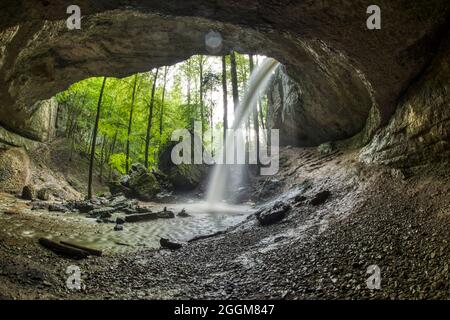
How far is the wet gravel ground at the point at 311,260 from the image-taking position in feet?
12.9

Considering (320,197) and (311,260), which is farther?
(320,197)

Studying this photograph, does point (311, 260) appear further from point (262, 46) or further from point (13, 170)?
point (13, 170)

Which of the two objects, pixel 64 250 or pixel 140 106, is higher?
pixel 140 106

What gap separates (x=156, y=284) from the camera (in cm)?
515

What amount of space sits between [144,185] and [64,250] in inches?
461

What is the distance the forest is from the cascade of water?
2.57 feet

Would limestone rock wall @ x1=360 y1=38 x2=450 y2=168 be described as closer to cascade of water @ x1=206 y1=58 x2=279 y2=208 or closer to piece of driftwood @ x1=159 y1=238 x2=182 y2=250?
piece of driftwood @ x1=159 y1=238 x2=182 y2=250

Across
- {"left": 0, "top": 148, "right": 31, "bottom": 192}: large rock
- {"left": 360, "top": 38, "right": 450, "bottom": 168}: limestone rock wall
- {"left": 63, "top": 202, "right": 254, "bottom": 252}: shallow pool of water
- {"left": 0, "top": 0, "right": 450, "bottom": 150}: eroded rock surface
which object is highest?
{"left": 0, "top": 0, "right": 450, "bottom": 150}: eroded rock surface

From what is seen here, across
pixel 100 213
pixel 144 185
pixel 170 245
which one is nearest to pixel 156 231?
pixel 170 245

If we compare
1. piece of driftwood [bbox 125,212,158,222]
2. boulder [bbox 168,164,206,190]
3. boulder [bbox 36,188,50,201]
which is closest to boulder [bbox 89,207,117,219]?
piece of driftwood [bbox 125,212,158,222]

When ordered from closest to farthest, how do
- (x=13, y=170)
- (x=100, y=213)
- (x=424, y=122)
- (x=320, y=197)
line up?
(x=424, y=122)
(x=320, y=197)
(x=100, y=213)
(x=13, y=170)

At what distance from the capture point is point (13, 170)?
13977 millimetres

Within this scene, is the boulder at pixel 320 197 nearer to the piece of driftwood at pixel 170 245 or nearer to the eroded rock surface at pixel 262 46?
the eroded rock surface at pixel 262 46

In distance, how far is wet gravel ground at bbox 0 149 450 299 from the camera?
392 cm
